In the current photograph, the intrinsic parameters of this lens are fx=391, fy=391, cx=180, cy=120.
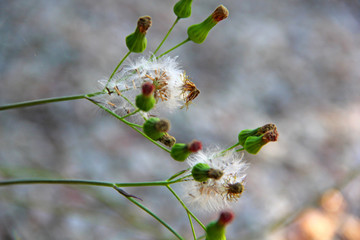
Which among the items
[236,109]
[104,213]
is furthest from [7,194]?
[236,109]

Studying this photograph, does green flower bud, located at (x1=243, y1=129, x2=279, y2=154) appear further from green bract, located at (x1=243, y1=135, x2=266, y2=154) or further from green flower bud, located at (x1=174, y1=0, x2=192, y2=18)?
green flower bud, located at (x1=174, y1=0, x2=192, y2=18)

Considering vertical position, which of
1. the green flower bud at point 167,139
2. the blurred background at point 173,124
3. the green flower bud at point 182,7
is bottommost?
the green flower bud at point 167,139

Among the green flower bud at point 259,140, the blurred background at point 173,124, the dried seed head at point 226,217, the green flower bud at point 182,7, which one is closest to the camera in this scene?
the dried seed head at point 226,217

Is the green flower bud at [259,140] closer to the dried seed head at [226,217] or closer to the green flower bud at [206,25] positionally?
the dried seed head at [226,217]

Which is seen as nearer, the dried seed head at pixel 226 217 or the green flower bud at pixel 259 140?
the dried seed head at pixel 226 217

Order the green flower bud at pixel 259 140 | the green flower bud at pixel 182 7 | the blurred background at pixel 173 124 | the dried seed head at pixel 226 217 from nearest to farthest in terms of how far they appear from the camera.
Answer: the dried seed head at pixel 226 217 → the green flower bud at pixel 259 140 → the green flower bud at pixel 182 7 → the blurred background at pixel 173 124

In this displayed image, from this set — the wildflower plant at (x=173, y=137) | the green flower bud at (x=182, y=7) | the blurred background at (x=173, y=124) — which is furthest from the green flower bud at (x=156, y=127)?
the blurred background at (x=173, y=124)

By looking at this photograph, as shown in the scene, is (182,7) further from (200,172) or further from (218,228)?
(218,228)

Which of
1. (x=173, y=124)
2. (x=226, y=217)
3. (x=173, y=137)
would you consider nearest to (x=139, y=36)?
(x=173, y=137)

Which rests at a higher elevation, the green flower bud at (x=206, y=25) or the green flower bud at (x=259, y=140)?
the green flower bud at (x=206, y=25)
